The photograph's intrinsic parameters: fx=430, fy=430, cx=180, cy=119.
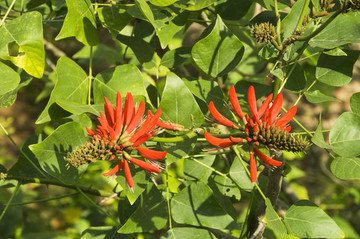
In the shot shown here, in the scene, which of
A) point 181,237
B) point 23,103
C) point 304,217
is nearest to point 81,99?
point 181,237

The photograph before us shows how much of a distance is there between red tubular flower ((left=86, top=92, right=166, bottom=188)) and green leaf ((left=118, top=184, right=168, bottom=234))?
0.18 meters

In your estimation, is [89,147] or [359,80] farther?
[359,80]

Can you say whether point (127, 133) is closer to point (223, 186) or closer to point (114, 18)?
point (114, 18)

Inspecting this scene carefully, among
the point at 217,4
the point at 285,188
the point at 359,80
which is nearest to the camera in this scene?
the point at 217,4

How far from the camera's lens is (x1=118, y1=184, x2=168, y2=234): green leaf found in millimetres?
1034

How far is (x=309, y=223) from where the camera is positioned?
A: 37.7 inches

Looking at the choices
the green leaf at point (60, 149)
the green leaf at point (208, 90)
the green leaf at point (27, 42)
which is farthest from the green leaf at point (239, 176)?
the green leaf at point (27, 42)

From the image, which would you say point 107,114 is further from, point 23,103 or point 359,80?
point 23,103

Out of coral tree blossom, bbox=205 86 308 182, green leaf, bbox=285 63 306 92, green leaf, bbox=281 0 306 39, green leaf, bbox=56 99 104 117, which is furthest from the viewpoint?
green leaf, bbox=285 63 306 92

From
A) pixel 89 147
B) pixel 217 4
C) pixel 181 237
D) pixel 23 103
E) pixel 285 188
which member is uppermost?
pixel 217 4

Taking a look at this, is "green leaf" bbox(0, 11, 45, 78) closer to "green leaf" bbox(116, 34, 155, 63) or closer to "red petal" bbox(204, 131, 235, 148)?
"green leaf" bbox(116, 34, 155, 63)

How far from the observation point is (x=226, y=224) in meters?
1.05

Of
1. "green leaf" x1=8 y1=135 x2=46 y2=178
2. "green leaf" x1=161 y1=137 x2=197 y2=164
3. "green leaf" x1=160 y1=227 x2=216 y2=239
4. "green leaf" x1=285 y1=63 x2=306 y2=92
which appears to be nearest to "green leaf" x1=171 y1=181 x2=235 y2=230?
"green leaf" x1=160 y1=227 x2=216 y2=239

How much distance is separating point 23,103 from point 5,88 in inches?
157
